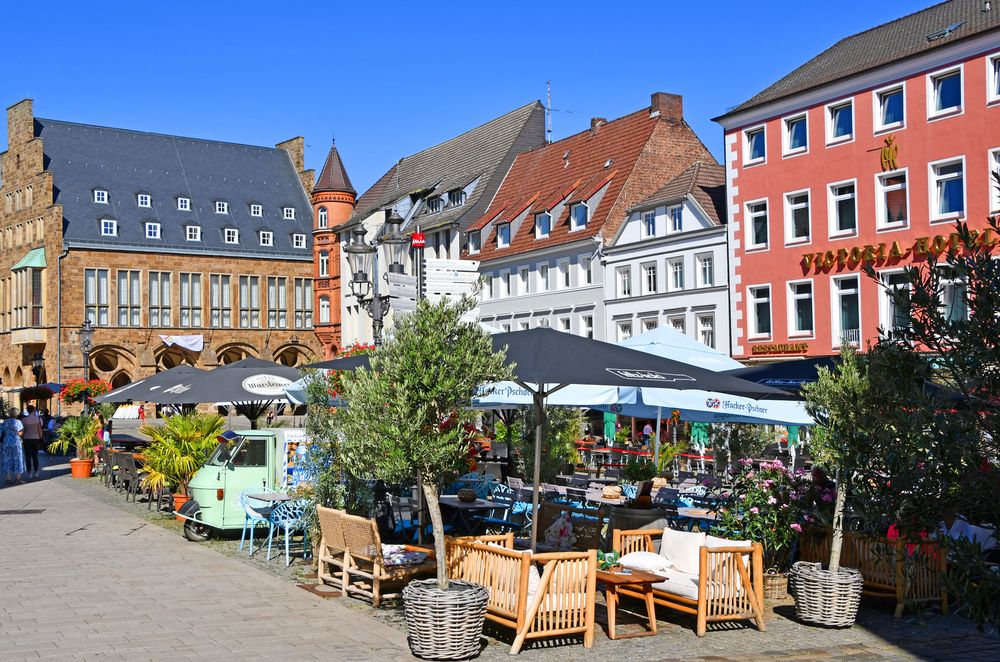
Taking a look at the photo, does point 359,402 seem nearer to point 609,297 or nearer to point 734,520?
point 734,520

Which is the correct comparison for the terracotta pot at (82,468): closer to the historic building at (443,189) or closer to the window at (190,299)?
the historic building at (443,189)

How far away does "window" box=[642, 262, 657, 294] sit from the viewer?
40719mm

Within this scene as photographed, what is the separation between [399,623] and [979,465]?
592 cm

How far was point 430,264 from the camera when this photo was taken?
1447cm

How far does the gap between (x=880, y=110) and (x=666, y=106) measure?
14.6 meters

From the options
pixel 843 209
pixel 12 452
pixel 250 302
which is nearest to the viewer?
pixel 12 452

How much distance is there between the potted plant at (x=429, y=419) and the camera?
346 inches

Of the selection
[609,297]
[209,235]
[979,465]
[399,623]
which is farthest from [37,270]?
[979,465]

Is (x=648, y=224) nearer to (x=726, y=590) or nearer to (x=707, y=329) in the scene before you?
(x=707, y=329)

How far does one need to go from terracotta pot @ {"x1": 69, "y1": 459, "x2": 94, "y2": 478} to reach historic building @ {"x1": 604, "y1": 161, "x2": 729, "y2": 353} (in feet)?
64.1

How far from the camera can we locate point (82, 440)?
2970 cm

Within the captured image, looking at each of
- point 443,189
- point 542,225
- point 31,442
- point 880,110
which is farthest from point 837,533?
point 443,189

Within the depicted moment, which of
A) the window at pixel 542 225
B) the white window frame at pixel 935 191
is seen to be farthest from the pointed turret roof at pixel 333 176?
the white window frame at pixel 935 191

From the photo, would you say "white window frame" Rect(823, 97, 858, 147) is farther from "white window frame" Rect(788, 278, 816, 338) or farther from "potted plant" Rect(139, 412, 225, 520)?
"potted plant" Rect(139, 412, 225, 520)
